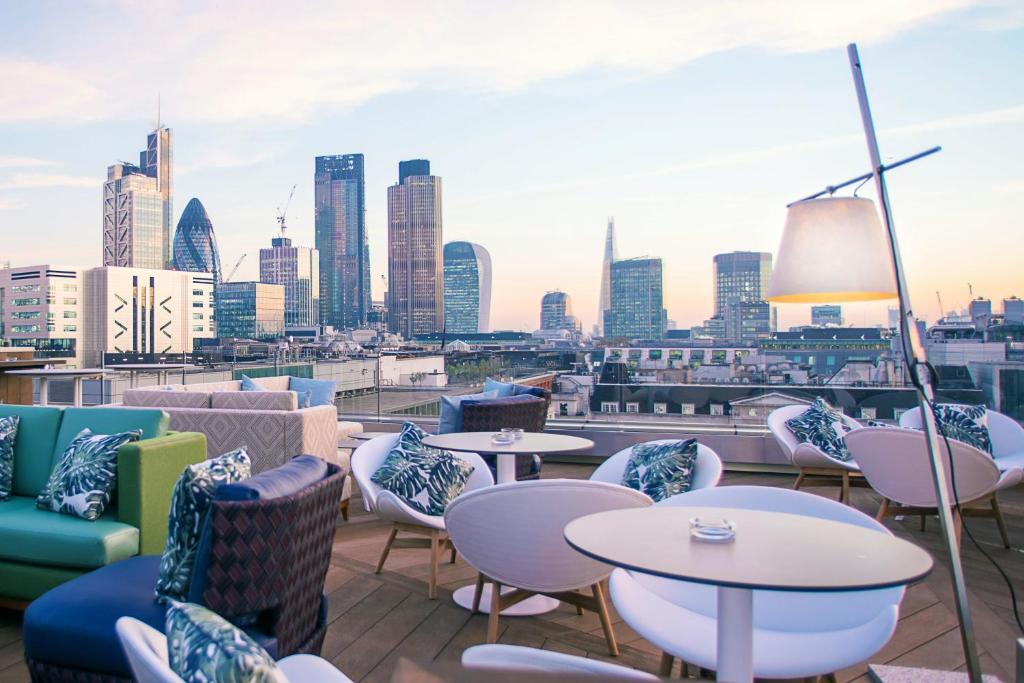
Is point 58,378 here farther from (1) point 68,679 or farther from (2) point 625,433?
(1) point 68,679

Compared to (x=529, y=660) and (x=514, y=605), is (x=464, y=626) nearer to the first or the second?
(x=514, y=605)

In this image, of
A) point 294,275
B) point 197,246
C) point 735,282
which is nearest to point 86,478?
point 735,282

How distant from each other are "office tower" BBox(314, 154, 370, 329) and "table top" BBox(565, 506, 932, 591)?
20657 millimetres

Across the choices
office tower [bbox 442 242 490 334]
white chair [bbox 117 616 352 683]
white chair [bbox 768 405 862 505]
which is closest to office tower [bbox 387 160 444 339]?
office tower [bbox 442 242 490 334]

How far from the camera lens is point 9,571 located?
3.16 metres

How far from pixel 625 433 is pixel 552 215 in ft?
14.9

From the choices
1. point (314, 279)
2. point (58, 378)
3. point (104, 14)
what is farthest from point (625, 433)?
point (314, 279)

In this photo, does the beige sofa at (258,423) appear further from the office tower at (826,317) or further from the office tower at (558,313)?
the office tower at (826,317)

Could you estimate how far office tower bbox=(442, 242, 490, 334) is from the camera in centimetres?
1205

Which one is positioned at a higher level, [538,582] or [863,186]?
[863,186]

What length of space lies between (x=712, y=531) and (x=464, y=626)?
1756mm

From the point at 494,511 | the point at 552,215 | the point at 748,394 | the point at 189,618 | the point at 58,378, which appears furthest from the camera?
the point at 552,215

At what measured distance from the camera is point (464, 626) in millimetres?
3162

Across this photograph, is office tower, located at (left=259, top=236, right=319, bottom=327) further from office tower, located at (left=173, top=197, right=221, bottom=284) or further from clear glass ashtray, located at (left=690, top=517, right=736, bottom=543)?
office tower, located at (left=173, top=197, right=221, bottom=284)
